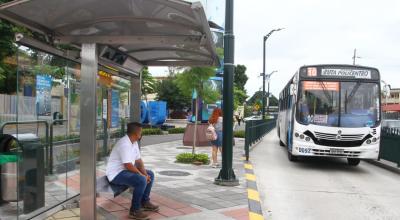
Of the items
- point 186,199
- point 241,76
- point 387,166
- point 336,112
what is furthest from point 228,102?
point 241,76

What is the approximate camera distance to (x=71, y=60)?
236 inches

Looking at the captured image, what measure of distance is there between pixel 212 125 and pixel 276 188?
2870 millimetres

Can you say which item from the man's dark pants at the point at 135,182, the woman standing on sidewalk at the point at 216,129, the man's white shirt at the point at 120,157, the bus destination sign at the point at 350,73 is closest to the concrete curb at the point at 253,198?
the woman standing on sidewalk at the point at 216,129

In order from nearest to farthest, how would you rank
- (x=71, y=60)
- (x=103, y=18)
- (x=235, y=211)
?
1. (x=103, y=18)
2. (x=71, y=60)
3. (x=235, y=211)

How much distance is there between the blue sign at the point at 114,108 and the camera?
24.0ft

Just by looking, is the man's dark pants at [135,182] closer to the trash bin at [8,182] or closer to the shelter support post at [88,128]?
A: the shelter support post at [88,128]

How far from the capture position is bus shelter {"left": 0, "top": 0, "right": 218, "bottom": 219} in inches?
186

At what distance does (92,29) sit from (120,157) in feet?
5.63

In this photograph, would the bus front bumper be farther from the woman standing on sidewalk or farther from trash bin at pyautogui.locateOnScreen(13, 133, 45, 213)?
trash bin at pyautogui.locateOnScreen(13, 133, 45, 213)

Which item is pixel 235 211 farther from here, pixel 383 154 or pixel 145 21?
pixel 383 154

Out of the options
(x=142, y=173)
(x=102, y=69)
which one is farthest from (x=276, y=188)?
(x=102, y=69)

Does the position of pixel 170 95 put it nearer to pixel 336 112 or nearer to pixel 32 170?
pixel 336 112

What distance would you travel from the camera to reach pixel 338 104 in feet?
40.4

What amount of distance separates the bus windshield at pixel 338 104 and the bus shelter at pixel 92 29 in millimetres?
7320
